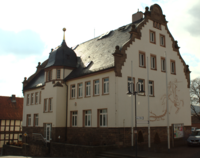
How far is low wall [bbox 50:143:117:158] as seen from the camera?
19.3m

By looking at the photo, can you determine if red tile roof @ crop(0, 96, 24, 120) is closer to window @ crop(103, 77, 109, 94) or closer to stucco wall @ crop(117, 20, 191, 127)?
window @ crop(103, 77, 109, 94)

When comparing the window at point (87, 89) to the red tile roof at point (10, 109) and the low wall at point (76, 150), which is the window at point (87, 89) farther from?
the red tile roof at point (10, 109)

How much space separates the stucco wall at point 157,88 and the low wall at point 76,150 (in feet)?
11.2

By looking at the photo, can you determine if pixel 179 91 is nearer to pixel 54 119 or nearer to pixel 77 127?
pixel 77 127

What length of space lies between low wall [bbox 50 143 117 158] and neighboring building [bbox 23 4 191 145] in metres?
1.46

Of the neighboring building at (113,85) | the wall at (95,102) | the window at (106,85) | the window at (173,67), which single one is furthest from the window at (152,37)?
the window at (106,85)

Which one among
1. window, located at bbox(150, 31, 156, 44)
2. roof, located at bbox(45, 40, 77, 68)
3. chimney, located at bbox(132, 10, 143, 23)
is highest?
chimney, located at bbox(132, 10, 143, 23)

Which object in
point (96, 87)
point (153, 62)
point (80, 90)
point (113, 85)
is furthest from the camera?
point (80, 90)

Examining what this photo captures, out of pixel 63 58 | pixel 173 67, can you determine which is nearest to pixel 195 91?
pixel 173 67

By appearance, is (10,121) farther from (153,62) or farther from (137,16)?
(153,62)

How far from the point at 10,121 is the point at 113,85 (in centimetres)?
3168

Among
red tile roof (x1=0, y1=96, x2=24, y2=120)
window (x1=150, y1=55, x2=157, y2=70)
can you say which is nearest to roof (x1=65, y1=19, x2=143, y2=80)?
window (x1=150, y1=55, x2=157, y2=70)

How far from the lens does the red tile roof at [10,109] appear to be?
4750cm

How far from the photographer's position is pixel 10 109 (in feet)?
162
